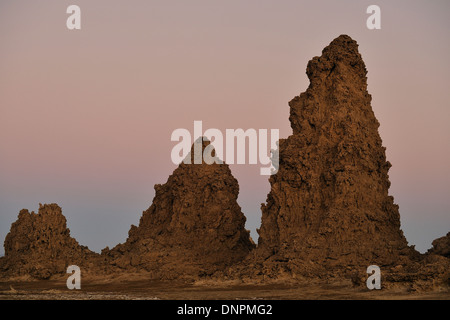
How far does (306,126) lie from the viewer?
41.2 metres

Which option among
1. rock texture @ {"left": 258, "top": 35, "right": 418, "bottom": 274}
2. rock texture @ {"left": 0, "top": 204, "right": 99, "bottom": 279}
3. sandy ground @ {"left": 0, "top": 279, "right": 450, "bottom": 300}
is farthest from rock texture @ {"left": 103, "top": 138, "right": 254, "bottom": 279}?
rock texture @ {"left": 258, "top": 35, "right": 418, "bottom": 274}

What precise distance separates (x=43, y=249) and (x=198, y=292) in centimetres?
1337

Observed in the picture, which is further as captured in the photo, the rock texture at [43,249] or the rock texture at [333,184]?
the rock texture at [43,249]

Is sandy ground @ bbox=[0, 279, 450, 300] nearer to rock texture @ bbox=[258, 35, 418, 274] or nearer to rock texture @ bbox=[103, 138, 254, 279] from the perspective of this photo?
rock texture @ bbox=[103, 138, 254, 279]

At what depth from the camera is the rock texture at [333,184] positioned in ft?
123

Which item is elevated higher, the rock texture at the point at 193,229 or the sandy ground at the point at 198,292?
the rock texture at the point at 193,229

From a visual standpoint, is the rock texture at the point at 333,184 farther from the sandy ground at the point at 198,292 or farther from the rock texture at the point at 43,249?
the rock texture at the point at 43,249

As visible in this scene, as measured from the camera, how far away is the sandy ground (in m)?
29.5

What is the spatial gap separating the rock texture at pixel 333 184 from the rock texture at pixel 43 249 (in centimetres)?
1143

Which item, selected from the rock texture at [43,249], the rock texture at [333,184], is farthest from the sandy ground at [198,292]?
the rock texture at [333,184]

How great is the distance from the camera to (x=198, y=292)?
113 feet

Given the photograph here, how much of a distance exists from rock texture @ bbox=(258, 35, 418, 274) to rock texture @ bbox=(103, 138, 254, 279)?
3.54 meters

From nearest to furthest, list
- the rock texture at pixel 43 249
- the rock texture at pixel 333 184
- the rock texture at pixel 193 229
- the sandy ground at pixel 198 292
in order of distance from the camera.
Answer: the sandy ground at pixel 198 292
the rock texture at pixel 333 184
the rock texture at pixel 193 229
the rock texture at pixel 43 249
